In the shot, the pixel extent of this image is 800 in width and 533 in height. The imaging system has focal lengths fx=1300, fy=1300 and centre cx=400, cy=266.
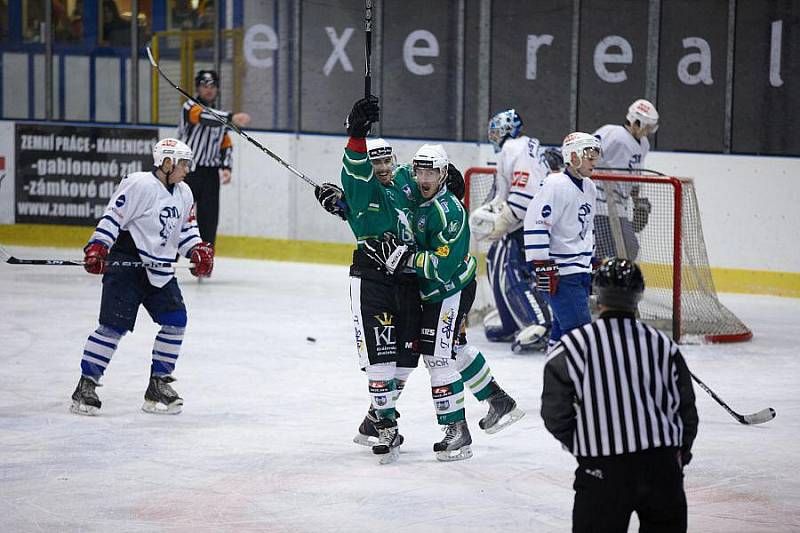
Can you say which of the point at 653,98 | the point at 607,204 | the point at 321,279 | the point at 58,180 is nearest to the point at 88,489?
the point at 607,204

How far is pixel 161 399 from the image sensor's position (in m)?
5.79

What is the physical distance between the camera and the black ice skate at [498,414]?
212 inches

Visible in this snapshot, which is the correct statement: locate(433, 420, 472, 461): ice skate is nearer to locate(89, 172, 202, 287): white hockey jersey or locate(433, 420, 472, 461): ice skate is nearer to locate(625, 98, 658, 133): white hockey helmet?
locate(89, 172, 202, 287): white hockey jersey

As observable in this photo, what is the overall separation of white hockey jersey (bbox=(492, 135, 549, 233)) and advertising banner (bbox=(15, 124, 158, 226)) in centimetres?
507

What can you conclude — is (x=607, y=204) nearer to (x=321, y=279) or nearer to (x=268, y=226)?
(x=321, y=279)

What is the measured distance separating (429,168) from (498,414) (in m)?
1.16

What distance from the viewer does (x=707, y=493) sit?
15.1 feet

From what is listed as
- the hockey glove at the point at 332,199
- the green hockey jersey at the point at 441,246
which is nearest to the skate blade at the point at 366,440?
the green hockey jersey at the point at 441,246

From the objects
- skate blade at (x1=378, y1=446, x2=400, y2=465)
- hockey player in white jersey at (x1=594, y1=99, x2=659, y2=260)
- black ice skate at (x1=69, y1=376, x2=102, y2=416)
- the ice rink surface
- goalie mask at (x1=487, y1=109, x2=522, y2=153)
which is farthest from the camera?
hockey player in white jersey at (x1=594, y1=99, x2=659, y2=260)

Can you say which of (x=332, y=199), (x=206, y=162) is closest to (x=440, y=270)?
(x=332, y=199)

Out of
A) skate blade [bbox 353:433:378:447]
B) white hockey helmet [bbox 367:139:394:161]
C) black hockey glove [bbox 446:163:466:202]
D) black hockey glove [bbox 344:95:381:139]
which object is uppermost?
black hockey glove [bbox 344:95:381:139]

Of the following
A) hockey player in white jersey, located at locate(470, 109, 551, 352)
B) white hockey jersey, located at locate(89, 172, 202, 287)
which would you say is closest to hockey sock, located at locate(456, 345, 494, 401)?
white hockey jersey, located at locate(89, 172, 202, 287)

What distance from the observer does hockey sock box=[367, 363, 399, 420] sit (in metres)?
4.91

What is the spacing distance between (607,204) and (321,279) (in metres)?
3.17
